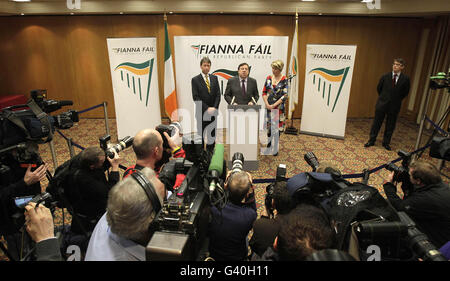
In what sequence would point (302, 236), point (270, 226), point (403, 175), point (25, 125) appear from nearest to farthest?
point (302, 236)
point (270, 226)
point (25, 125)
point (403, 175)

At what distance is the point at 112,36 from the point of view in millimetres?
6375

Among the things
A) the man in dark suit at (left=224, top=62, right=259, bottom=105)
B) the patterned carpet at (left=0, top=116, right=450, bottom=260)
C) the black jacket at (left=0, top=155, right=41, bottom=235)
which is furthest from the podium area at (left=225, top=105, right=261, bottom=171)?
the black jacket at (left=0, top=155, right=41, bottom=235)

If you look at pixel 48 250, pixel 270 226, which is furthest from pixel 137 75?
pixel 48 250

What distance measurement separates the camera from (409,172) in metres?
2.10

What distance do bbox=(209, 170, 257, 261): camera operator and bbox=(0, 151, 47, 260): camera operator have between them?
1.31 metres

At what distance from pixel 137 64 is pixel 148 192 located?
3995 mm

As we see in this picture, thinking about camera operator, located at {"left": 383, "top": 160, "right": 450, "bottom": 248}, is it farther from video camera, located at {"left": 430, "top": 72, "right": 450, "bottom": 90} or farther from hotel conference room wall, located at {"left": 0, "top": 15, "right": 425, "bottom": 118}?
hotel conference room wall, located at {"left": 0, "top": 15, "right": 425, "bottom": 118}

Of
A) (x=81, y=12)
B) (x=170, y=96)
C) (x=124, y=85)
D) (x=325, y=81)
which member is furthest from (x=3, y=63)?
(x=325, y=81)

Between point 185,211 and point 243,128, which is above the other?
point 185,211

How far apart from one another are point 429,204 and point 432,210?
0.04 m

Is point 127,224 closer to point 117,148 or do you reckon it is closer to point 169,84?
point 117,148

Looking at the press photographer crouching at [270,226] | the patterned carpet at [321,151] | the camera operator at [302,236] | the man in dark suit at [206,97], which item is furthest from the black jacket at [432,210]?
the man in dark suit at [206,97]

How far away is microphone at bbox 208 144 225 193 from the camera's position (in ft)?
4.14
